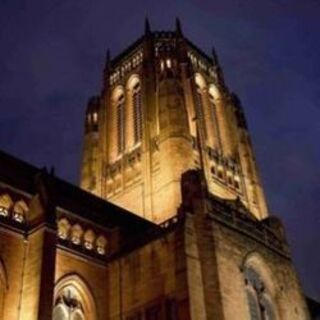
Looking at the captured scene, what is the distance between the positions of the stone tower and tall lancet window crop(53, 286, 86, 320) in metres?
12.9

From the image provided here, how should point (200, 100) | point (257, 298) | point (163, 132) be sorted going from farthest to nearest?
point (200, 100) → point (163, 132) → point (257, 298)

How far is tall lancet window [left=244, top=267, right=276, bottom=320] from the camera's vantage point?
25.9 m

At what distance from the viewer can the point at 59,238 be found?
25.8 m

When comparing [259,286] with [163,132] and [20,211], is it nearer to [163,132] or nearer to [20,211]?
[20,211]

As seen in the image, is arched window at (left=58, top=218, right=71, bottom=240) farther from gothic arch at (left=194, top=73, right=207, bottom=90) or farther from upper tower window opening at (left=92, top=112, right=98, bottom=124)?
gothic arch at (left=194, top=73, right=207, bottom=90)

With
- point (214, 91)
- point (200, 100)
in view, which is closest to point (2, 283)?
point (200, 100)

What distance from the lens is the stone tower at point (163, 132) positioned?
40.4 m

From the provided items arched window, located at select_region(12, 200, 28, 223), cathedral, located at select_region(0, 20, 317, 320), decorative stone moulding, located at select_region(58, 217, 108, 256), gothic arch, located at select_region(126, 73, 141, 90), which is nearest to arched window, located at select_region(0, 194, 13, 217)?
cathedral, located at select_region(0, 20, 317, 320)

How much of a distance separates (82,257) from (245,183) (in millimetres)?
21708

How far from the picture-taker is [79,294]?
2556cm

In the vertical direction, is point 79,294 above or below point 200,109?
below

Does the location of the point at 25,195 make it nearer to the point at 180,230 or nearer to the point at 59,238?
the point at 59,238

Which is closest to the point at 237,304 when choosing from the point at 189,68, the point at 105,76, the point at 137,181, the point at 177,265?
the point at 177,265

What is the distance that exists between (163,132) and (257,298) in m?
17.6
